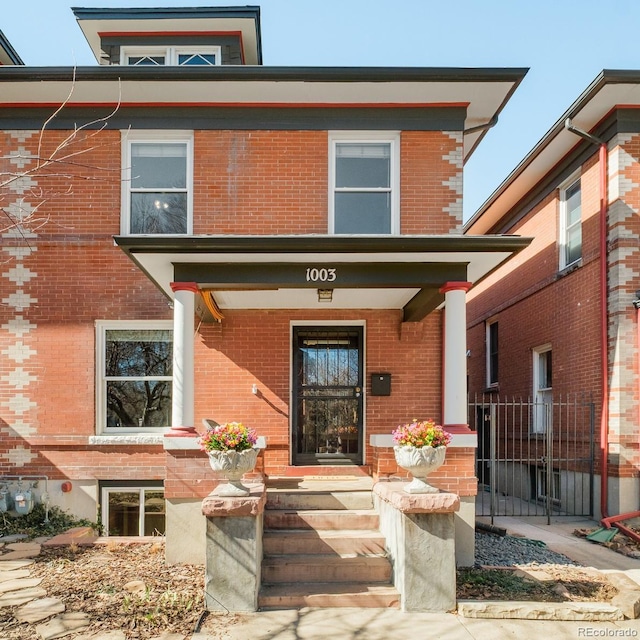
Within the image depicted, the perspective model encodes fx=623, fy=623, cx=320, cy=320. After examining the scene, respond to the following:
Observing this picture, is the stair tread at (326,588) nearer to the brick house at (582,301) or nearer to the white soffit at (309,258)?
the white soffit at (309,258)

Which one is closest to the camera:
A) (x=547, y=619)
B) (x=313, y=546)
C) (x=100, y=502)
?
(x=547, y=619)

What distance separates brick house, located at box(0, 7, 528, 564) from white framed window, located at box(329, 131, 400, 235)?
0.08ft

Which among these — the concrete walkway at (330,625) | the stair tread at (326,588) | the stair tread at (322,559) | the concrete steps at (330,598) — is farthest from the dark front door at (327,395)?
the concrete walkway at (330,625)

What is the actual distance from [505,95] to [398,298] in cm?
362

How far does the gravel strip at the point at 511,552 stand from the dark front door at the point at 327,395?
2.22 meters

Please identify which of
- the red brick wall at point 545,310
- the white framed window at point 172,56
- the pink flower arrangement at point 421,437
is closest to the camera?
the pink flower arrangement at point 421,437

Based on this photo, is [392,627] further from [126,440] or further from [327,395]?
[126,440]

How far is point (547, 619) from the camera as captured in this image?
5.66 metres

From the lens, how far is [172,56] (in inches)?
436

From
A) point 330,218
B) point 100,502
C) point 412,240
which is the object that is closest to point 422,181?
point 330,218

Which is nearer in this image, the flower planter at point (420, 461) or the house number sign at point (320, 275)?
the flower planter at point (420, 461)

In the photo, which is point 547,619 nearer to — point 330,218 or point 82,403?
point 330,218

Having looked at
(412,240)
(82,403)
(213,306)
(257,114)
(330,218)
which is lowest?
(82,403)

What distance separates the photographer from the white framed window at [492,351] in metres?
15.5
